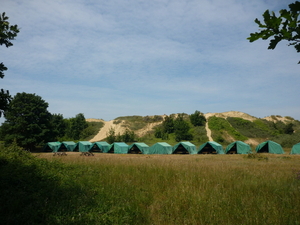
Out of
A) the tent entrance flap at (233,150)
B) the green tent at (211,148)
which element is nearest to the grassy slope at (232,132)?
the green tent at (211,148)

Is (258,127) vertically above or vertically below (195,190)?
above

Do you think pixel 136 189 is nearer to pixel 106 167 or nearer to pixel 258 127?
pixel 106 167

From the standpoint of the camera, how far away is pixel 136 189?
719 cm

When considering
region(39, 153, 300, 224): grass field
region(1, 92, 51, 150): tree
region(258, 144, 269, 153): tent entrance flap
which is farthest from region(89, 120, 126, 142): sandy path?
region(39, 153, 300, 224): grass field

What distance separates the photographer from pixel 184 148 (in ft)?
131

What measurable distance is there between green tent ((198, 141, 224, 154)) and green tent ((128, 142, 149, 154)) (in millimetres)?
9898

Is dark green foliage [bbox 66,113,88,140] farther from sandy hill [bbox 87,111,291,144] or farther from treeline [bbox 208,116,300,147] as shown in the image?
treeline [bbox 208,116,300,147]

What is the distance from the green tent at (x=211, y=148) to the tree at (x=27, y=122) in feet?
102

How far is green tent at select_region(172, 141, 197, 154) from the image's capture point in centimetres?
3828

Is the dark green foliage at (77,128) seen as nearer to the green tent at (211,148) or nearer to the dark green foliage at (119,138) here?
the dark green foliage at (119,138)

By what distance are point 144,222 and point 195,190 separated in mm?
2105

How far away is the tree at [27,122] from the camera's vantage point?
1618 inches

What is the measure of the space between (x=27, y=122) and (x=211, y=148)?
35009mm

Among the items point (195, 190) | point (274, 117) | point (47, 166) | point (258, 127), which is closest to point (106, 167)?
point (47, 166)
